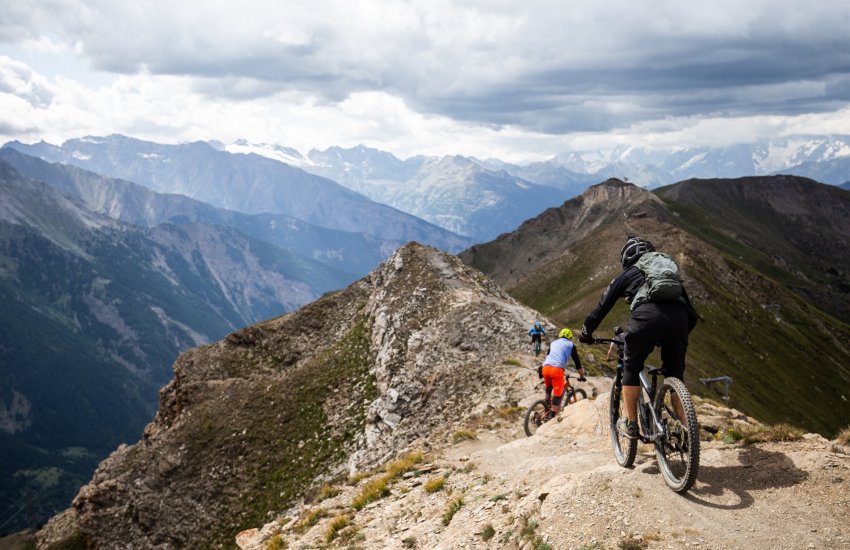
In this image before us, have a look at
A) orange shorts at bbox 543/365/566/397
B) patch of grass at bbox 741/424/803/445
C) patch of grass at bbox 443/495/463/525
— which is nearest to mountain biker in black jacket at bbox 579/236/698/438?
patch of grass at bbox 741/424/803/445

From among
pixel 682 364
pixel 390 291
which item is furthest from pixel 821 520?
pixel 390 291

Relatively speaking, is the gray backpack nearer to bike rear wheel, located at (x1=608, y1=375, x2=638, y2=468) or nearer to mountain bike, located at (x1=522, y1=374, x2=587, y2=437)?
bike rear wheel, located at (x1=608, y1=375, x2=638, y2=468)

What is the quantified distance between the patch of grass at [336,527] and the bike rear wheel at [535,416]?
8015 millimetres

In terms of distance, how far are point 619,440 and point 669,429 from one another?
6.75 ft

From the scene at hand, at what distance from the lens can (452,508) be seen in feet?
45.2

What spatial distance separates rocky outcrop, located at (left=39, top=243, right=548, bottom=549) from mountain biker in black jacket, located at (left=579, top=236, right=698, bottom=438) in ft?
54.6

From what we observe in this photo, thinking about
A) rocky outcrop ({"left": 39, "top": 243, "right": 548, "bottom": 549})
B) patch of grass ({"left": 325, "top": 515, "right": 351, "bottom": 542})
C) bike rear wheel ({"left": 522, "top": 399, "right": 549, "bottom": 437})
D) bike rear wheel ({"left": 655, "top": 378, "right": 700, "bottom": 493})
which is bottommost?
rocky outcrop ({"left": 39, "top": 243, "right": 548, "bottom": 549})

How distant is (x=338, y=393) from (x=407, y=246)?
18084mm

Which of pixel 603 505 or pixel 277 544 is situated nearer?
pixel 603 505

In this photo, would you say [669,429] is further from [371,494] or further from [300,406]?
[300,406]

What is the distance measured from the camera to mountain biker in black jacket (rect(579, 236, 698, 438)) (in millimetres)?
11359

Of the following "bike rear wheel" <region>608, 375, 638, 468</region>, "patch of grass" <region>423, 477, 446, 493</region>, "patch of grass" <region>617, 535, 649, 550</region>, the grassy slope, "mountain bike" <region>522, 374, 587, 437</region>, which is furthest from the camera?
the grassy slope

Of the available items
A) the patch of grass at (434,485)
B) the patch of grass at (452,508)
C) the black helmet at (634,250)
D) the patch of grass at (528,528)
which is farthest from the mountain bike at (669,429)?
the patch of grass at (434,485)

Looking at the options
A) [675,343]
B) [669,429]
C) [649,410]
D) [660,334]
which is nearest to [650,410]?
[649,410]
